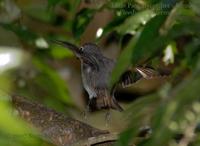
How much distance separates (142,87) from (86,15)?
43.6 inches

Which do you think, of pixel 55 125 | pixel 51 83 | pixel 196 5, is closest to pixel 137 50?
pixel 196 5

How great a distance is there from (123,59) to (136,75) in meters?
0.74

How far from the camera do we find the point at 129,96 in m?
3.70

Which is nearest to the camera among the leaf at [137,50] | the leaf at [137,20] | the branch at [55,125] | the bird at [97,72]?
the leaf at [137,50]

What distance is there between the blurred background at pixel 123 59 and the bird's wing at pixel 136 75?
30 mm

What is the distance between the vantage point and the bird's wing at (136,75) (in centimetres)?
202

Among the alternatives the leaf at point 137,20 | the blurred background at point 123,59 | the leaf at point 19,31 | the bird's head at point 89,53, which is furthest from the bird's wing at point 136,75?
the leaf at point 19,31

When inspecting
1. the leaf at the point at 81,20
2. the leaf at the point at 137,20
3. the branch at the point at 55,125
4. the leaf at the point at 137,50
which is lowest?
the leaf at the point at 137,50

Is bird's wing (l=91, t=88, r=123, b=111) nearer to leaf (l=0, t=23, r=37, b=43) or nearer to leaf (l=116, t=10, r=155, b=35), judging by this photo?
leaf (l=116, t=10, r=155, b=35)

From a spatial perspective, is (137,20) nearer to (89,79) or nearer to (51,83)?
(89,79)

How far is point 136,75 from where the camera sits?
6.80 feet

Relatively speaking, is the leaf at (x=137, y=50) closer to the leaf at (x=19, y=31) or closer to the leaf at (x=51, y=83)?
the leaf at (x=19, y=31)

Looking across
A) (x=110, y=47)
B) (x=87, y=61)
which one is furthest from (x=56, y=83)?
(x=110, y=47)

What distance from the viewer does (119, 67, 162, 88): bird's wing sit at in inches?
79.5
